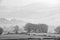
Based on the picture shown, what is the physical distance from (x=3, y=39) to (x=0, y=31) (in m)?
32.6

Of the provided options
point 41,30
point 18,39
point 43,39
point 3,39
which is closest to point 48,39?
point 43,39

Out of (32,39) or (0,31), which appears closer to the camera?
(32,39)

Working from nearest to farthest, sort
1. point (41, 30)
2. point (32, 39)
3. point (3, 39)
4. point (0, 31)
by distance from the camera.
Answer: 1. point (3, 39)
2. point (32, 39)
3. point (0, 31)
4. point (41, 30)

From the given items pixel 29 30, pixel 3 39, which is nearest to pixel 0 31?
pixel 29 30

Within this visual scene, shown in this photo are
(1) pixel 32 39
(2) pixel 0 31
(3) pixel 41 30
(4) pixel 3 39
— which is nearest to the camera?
(4) pixel 3 39

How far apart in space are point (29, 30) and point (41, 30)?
7446 mm

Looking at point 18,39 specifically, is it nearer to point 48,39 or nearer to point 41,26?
point 48,39

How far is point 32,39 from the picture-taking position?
30.2 meters

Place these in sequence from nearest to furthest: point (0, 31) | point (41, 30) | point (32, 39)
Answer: point (32, 39)
point (0, 31)
point (41, 30)

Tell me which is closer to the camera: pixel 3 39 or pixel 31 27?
pixel 3 39

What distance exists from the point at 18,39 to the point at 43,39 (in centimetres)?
692

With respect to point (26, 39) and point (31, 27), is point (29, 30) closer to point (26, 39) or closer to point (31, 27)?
point (31, 27)

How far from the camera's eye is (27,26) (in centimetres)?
7531

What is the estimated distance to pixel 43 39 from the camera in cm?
3131
